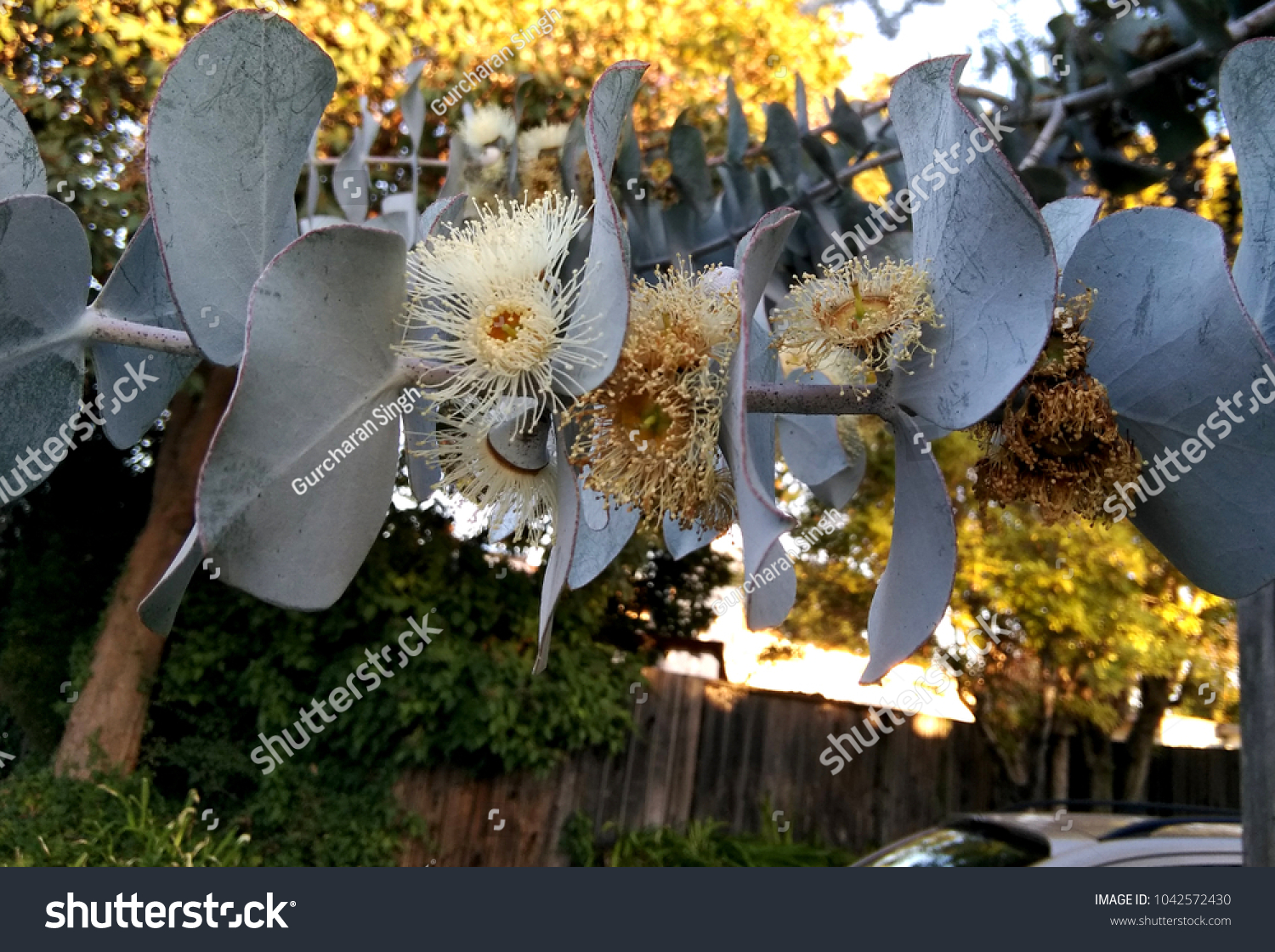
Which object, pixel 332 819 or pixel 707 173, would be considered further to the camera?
pixel 332 819

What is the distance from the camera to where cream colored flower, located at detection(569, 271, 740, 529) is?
516 mm

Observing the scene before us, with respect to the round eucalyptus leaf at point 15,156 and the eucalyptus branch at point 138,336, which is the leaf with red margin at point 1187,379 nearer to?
the eucalyptus branch at point 138,336

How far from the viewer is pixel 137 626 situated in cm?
561

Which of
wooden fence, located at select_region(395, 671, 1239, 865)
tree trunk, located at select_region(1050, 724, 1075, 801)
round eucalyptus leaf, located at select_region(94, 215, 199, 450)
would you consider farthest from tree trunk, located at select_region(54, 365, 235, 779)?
tree trunk, located at select_region(1050, 724, 1075, 801)

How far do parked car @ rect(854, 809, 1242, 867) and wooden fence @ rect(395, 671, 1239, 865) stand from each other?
2.20 metres

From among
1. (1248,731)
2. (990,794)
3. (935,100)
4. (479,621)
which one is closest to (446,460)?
(935,100)

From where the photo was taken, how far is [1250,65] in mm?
547

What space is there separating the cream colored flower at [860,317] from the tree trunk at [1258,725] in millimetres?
1098

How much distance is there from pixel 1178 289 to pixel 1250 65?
137 millimetres

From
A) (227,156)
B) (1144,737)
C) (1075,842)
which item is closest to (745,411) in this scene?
(227,156)

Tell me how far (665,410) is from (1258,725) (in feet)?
4.29

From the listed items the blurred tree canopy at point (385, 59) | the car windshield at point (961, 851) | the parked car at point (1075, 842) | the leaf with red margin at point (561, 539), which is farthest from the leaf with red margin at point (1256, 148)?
the car windshield at point (961, 851)

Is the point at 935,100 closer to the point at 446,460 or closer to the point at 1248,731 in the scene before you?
the point at 446,460

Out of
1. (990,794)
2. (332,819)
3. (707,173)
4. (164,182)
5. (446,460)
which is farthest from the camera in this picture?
(990,794)
